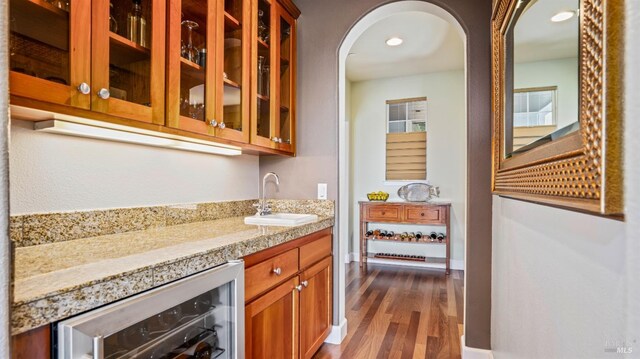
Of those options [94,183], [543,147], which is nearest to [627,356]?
[543,147]

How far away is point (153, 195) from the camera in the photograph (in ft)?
5.25

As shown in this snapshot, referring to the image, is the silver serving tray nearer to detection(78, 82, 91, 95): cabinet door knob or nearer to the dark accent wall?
the dark accent wall

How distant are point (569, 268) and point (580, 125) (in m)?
0.37

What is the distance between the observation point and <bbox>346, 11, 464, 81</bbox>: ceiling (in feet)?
9.79

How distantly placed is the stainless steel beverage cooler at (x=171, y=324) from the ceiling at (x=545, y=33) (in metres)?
1.15

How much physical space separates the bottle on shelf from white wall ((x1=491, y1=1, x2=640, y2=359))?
1.39 m

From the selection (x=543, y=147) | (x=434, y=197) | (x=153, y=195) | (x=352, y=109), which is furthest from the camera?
(x=352, y=109)

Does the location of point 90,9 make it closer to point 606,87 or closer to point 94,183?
point 94,183

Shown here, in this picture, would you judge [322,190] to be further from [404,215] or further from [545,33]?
[404,215]

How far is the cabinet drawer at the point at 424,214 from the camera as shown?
3.91m

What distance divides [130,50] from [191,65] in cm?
28

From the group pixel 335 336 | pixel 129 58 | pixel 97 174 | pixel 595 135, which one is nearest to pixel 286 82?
pixel 129 58

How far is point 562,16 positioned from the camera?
0.78 metres

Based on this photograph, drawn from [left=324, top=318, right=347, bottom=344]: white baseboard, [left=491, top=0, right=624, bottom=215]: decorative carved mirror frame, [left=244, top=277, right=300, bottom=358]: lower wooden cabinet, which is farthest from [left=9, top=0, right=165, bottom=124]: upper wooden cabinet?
[left=324, top=318, right=347, bottom=344]: white baseboard
